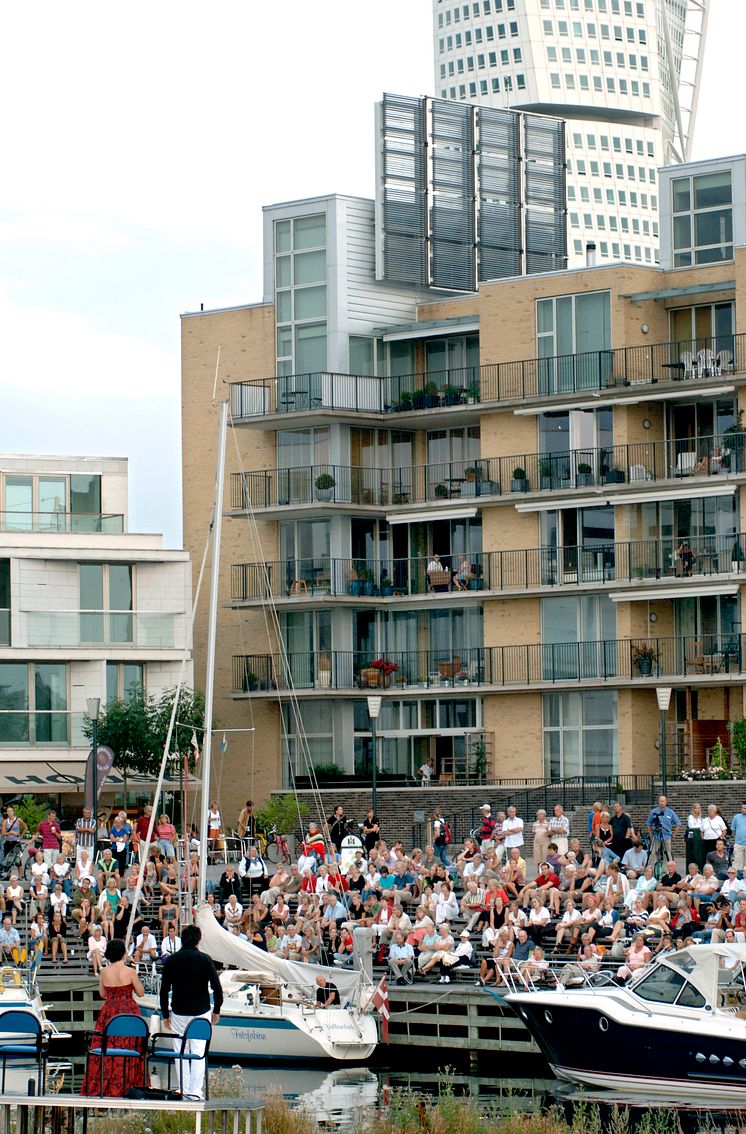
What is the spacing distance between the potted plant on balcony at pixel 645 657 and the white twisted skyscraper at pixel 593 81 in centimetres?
10089

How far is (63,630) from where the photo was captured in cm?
6141

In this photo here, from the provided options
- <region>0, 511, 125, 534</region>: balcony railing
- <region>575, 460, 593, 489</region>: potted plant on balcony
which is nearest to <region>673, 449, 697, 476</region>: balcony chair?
<region>575, 460, 593, 489</region>: potted plant on balcony

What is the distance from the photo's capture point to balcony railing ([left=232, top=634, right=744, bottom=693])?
56.9 m

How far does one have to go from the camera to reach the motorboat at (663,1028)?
3052 cm

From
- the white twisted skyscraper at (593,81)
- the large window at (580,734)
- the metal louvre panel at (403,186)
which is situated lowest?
the large window at (580,734)

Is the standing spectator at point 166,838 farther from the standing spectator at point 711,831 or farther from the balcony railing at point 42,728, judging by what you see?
the balcony railing at point 42,728

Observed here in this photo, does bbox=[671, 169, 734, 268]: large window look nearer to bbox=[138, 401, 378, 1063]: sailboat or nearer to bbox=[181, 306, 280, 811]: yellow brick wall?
bbox=[181, 306, 280, 811]: yellow brick wall

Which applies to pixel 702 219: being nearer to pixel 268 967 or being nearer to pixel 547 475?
pixel 547 475

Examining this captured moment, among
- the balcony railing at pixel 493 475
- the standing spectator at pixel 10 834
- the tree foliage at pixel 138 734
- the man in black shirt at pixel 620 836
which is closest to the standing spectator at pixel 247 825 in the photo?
the standing spectator at pixel 10 834

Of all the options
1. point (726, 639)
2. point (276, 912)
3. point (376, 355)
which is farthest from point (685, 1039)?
point (376, 355)

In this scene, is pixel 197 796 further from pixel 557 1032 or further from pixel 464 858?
pixel 557 1032

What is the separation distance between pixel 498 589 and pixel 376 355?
8.02m

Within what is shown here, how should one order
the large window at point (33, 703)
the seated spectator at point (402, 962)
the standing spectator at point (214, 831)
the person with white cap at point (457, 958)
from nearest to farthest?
the person with white cap at point (457, 958), the seated spectator at point (402, 962), the standing spectator at point (214, 831), the large window at point (33, 703)

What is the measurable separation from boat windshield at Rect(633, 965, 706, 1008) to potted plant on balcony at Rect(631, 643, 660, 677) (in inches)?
1006
